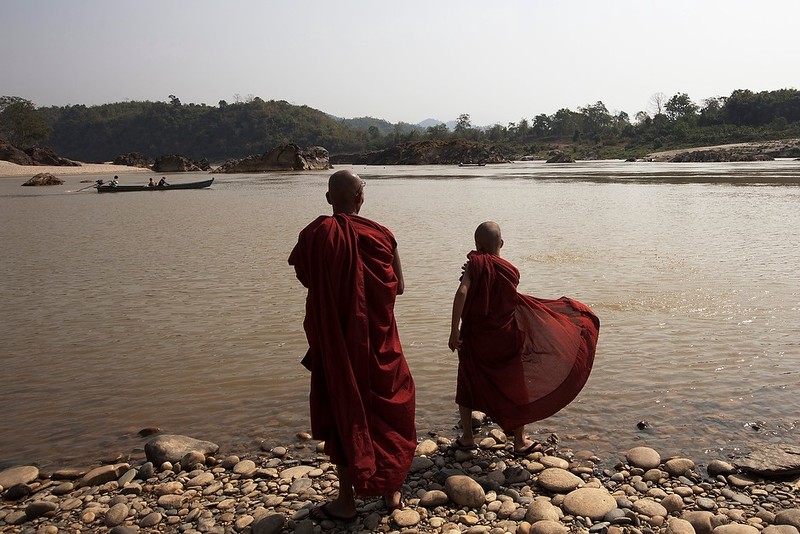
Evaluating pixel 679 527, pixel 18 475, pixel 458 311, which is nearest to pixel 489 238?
pixel 458 311

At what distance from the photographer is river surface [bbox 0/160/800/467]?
188 inches

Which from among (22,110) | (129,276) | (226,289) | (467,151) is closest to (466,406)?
(226,289)

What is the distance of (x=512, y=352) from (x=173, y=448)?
2406mm

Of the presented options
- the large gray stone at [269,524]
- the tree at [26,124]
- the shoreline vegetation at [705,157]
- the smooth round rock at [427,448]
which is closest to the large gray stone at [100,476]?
the large gray stone at [269,524]

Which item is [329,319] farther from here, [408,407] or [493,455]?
[493,455]

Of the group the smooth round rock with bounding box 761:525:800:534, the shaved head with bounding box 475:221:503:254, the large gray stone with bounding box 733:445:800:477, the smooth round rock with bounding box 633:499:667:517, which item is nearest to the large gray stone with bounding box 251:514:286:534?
the smooth round rock with bounding box 633:499:667:517

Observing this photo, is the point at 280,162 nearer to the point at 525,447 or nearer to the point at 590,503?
the point at 525,447

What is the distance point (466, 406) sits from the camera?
4.32 meters

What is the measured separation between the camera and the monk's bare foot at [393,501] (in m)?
3.53

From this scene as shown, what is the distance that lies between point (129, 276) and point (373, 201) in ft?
54.4

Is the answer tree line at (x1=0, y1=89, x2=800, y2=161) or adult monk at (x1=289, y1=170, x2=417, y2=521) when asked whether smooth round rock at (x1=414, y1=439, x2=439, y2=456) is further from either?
tree line at (x1=0, y1=89, x2=800, y2=161)

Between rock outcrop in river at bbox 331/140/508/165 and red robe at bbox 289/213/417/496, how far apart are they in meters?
81.7

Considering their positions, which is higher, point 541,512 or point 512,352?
point 512,352

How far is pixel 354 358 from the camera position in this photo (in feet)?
11.2
